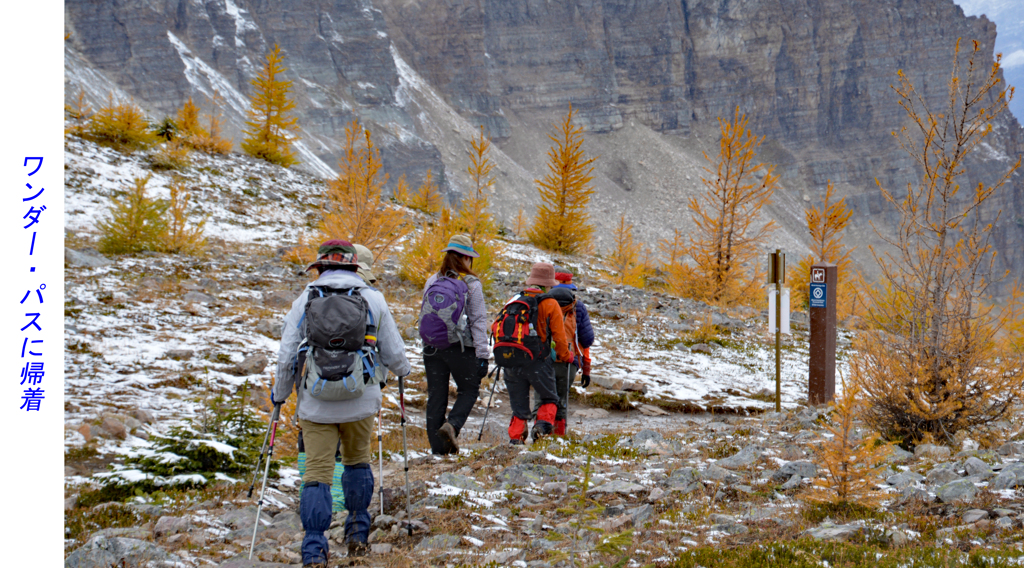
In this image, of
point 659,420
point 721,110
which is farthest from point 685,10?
point 659,420

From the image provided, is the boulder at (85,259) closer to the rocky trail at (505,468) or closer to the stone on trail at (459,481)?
the rocky trail at (505,468)

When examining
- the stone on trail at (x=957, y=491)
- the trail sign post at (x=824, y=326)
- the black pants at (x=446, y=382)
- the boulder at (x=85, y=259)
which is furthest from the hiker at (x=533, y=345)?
the boulder at (x=85, y=259)

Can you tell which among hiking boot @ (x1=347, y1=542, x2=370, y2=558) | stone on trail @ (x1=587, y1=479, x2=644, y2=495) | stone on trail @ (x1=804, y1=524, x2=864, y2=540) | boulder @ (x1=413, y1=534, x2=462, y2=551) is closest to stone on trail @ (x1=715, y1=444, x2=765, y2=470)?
stone on trail @ (x1=587, y1=479, x2=644, y2=495)

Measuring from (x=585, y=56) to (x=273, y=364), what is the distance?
153m

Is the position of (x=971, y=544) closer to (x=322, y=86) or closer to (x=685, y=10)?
(x=322, y=86)

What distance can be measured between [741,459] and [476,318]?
284cm

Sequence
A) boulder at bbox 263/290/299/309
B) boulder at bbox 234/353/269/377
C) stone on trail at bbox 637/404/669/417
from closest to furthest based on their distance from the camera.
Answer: boulder at bbox 234/353/269/377 < stone on trail at bbox 637/404/669/417 < boulder at bbox 263/290/299/309

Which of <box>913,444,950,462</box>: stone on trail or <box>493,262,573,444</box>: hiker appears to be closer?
<box>913,444,950,462</box>: stone on trail

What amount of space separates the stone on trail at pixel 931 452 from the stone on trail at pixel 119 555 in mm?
6343

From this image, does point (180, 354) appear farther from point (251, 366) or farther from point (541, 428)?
point (541, 428)

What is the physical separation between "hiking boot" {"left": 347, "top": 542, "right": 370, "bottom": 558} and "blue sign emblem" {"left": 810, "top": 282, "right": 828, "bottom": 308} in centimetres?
811

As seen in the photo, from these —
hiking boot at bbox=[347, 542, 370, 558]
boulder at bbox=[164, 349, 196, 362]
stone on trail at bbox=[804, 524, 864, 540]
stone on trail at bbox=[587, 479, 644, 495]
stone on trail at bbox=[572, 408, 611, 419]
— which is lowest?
stone on trail at bbox=[572, 408, 611, 419]

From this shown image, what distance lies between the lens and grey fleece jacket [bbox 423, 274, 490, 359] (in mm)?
6750

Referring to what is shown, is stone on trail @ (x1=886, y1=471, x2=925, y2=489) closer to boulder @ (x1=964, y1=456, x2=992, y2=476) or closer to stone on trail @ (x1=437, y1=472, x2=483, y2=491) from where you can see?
boulder @ (x1=964, y1=456, x2=992, y2=476)
